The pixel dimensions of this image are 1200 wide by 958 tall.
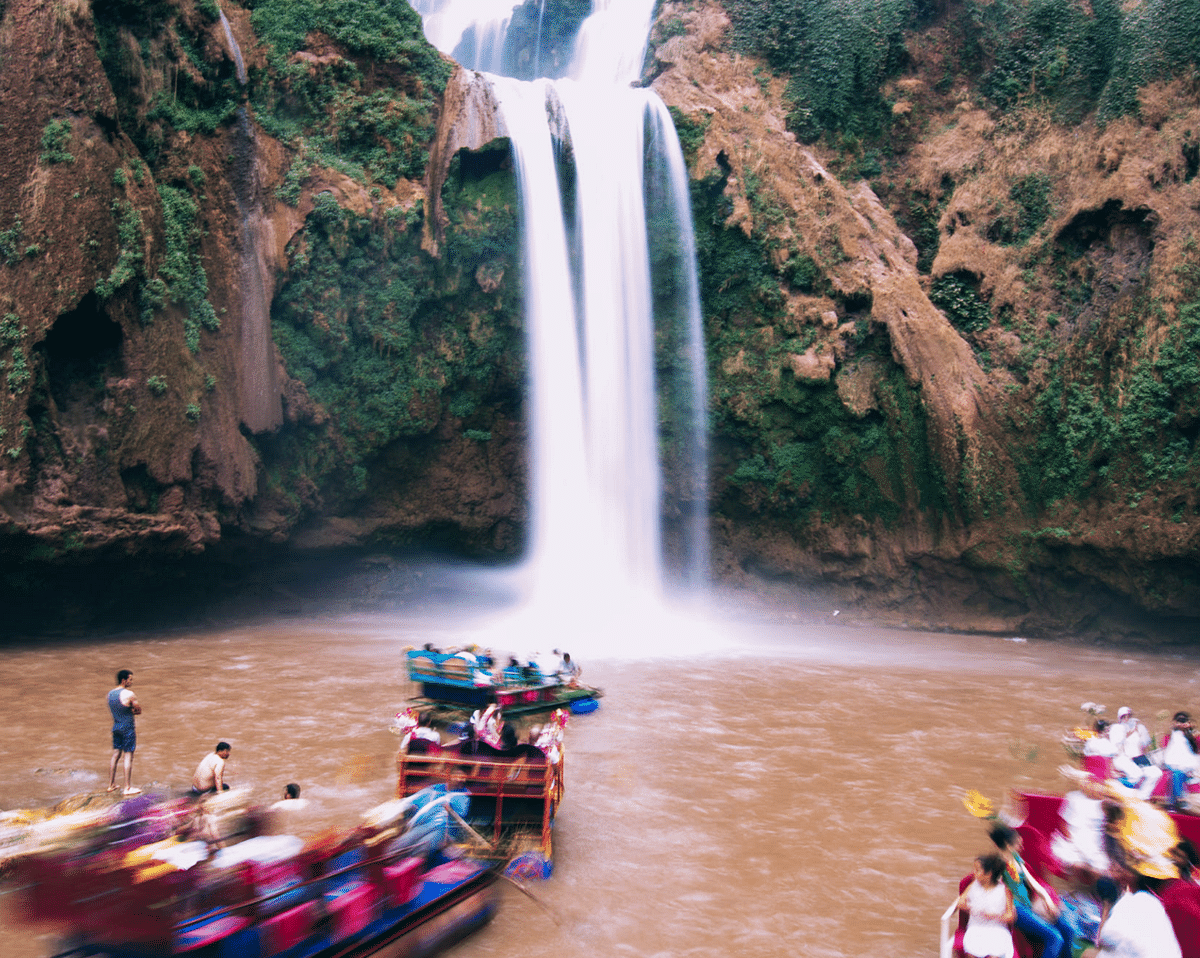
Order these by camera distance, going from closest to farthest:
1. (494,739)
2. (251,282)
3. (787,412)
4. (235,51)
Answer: (494,739)
(251,282)
(235,51)
(787,412)

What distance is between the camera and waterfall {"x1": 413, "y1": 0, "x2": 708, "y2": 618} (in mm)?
23578

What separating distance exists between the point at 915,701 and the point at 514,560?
13818mm

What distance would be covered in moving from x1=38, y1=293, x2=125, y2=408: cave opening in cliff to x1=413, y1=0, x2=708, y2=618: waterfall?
34.8 ft

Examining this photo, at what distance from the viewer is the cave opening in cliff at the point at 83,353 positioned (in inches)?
663

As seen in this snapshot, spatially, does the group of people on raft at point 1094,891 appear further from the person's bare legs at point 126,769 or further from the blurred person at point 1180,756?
the person's bare legs at point 126,769

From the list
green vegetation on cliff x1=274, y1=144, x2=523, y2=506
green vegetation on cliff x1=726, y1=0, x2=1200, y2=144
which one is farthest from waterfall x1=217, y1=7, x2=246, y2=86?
green vegetation on cliff x1=726, y1=0, x2=1200, y2=144

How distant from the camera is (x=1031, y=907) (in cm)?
565

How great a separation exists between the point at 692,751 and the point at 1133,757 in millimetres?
5367

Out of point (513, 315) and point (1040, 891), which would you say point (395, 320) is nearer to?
point (513, 315)

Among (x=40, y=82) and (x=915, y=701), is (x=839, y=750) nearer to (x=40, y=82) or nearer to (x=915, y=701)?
(x=915, y=701)

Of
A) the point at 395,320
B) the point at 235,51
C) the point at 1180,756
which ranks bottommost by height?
the point at 1180,756

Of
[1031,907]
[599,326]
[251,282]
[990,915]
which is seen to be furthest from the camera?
[599,326]

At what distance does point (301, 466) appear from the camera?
22562mm

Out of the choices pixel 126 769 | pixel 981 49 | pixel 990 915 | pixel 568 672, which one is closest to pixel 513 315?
Answer: pixel 568 672
